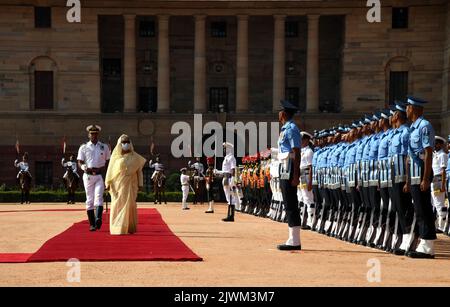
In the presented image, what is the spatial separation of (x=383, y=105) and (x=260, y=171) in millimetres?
36288

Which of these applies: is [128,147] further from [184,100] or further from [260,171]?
[184,100]

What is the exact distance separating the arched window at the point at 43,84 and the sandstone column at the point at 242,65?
13.4 metres

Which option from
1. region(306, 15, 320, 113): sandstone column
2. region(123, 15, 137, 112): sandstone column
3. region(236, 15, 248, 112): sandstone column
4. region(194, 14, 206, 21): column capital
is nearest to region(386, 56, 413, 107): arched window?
region(306, 15, 320, 113): sandstone column

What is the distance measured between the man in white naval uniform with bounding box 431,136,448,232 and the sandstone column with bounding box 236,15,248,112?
151 ft

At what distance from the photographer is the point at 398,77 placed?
7225 cm

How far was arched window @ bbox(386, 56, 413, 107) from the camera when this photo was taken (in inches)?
2840

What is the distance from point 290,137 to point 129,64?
54818 mm

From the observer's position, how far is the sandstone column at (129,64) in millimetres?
72375

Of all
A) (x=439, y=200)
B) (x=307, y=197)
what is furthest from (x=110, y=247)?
(x=439, y=200)

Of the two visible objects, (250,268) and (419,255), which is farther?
(419,255)

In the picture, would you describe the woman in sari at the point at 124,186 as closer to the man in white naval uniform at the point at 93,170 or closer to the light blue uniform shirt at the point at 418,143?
the man in white naval uniform at the point at 93,170

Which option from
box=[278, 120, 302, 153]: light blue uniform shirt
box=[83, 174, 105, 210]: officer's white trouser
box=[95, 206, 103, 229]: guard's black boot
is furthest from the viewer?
box=[95, 206, 103, 229]: guard's black boot

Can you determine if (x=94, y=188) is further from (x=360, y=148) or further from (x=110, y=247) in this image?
(x=360, y=148)

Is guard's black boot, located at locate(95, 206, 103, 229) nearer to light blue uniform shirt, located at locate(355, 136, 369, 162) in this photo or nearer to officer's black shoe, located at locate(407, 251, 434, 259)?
light blue uniform shirt, located at locate(355, 136, 369, 162)
